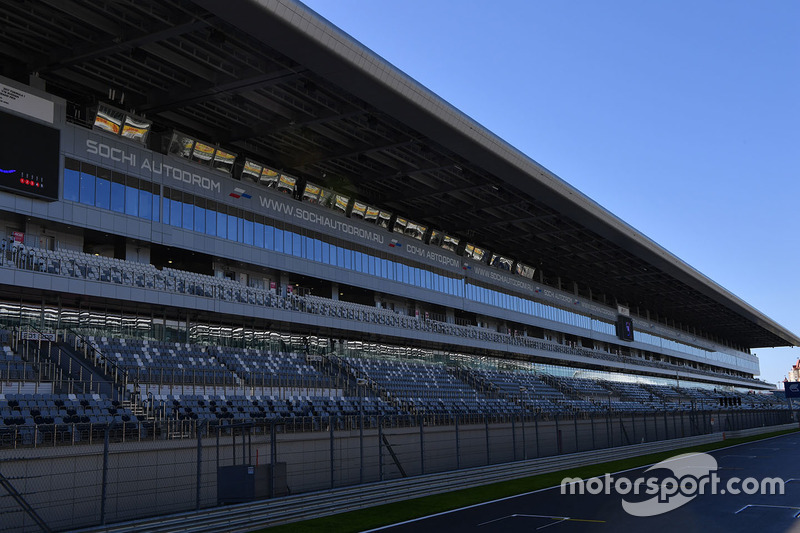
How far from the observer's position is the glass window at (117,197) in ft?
105

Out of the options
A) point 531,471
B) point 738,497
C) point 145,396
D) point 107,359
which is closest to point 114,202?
point 107,359

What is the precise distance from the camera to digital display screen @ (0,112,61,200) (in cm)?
2748

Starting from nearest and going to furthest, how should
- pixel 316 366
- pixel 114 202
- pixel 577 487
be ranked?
pixel 577 487 < pixel 114 202 < pixel 316 366

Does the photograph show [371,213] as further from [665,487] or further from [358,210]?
[665,487]

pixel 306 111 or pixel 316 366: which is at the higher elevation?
pixel 306 111

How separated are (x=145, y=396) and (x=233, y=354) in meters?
8.63

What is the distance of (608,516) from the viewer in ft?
57.7

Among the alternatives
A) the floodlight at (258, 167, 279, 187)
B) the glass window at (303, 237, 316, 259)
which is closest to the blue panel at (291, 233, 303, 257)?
the glass window at (303, 237, 316, 259)

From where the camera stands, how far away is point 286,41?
2672 centimetres

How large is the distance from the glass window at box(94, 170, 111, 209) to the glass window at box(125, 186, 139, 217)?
88 centimetres

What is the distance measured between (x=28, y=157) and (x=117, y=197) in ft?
15.1

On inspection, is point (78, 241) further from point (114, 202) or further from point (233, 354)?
point (233, 354)

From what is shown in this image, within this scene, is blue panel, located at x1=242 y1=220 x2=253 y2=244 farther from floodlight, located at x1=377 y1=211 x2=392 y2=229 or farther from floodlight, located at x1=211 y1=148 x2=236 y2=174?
floodlight, located at x1=377 y1=211 x2=392 y2=229


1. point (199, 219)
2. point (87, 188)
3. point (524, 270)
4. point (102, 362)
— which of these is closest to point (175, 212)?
point (199, 219)
